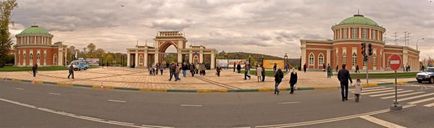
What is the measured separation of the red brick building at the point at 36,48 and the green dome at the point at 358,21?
224 feet

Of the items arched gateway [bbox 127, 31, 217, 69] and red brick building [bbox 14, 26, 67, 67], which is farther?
red brick building [bbox 14, 26, 67, 67]

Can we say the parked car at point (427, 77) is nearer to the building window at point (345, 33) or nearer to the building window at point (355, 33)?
the building window at point (355, 33)

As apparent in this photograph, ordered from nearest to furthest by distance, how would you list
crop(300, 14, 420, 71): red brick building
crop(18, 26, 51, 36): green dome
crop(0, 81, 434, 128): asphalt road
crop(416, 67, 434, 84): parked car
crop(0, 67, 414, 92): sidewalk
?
crop(0, 81, 434, 128): asphalt road
crop(0, 67, 414, 92): sidewalk
crop(416, 67, 434, 84): parked car
crop(300, 14, 420, 71): red brick building
crop(18, 26, 51, 36): green dome

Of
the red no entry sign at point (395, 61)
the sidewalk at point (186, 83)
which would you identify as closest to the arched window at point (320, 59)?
the sidewalk at point (186, 83)

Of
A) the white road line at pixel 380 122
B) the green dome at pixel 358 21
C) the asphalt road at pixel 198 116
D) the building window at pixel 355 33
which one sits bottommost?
the white road line at pixel 380 122

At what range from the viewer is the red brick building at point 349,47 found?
71.5 metres

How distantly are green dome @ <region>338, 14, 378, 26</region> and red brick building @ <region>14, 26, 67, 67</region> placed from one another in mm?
68337

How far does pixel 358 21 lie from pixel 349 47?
5.23m

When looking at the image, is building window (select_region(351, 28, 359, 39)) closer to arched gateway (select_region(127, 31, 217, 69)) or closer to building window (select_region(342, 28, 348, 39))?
building window (select_region(342, 28, 348, 39))

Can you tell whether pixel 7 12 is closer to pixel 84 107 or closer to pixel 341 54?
pixel 341 54

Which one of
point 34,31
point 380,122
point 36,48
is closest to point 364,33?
point 380,122

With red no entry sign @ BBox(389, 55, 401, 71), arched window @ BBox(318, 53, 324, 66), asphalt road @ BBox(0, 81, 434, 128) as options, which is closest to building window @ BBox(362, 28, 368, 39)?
arched window @ BBox(318, 53, 324, 66)

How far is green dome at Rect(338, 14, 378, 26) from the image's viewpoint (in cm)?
7225

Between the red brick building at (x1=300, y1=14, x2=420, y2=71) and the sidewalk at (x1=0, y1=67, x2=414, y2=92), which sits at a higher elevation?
the red brick building at (x1=300, y1=14, x2=420, y2=71)
